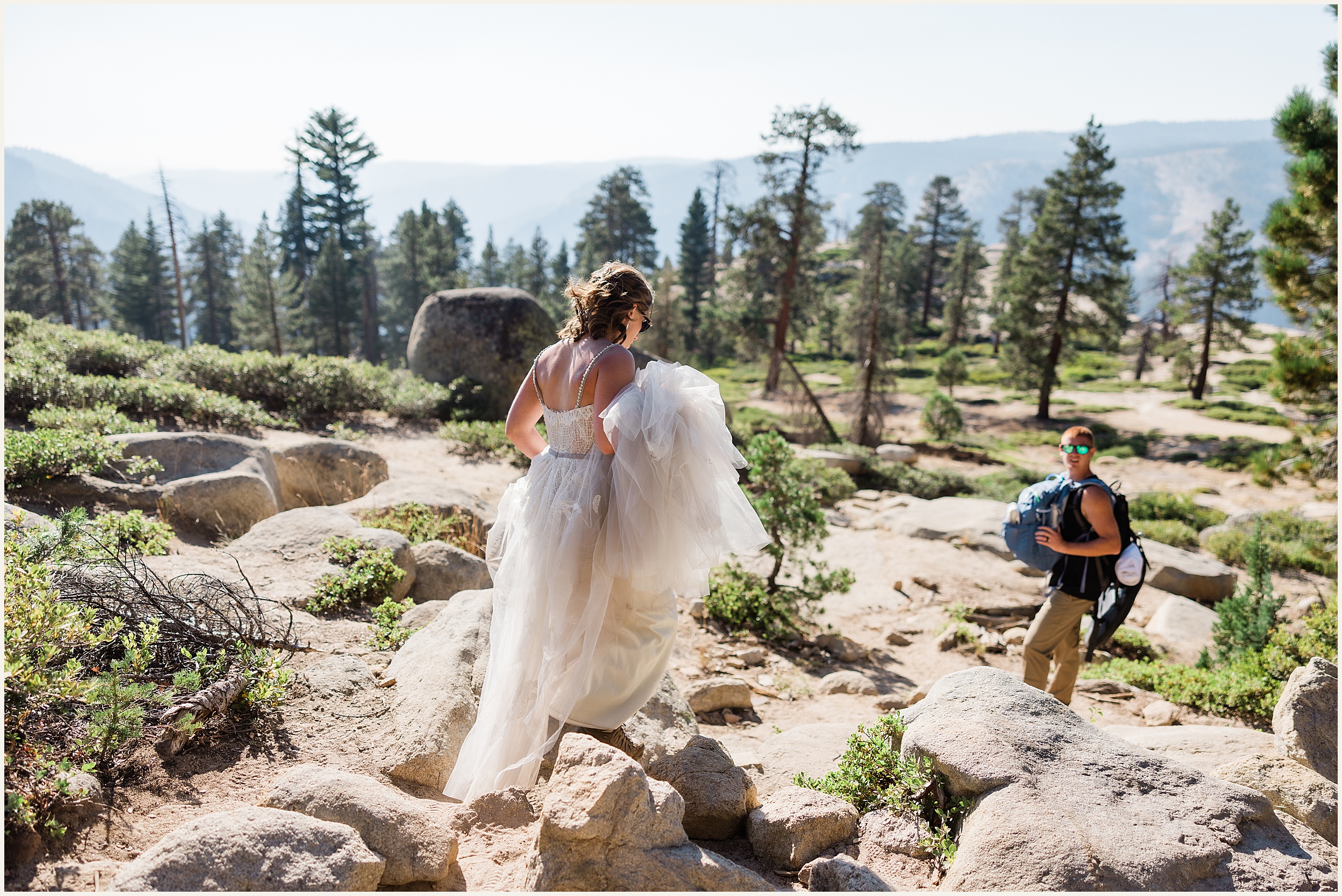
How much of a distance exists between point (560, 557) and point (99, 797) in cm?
191

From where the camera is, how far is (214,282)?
148 ft

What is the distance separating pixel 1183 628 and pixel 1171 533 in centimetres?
676

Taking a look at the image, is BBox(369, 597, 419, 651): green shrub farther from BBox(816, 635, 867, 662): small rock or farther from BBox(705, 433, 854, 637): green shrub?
BBox(816, 635, 867, 662): small rock

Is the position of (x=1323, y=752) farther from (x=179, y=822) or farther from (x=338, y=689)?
(x=179, y=822)

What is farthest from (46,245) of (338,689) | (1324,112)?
(1324,112)

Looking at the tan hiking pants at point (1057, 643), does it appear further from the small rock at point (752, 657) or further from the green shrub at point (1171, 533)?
the green shrub at point (1171, 533)

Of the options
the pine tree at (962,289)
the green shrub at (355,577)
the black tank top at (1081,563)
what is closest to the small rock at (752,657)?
the black tank top at (1081,563)

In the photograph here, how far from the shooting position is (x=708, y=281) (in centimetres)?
5578

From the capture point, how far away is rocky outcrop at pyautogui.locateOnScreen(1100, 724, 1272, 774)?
14.0 ft

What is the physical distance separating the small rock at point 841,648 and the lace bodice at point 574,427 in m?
4.63

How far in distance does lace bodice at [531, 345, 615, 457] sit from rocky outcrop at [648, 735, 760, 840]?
152cm

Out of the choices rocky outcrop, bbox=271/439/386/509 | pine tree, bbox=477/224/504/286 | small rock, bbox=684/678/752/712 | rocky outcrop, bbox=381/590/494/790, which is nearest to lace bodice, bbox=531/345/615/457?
rocky outcrop, bbox=381/590/494/790

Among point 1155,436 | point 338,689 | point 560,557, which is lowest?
point 1155,436

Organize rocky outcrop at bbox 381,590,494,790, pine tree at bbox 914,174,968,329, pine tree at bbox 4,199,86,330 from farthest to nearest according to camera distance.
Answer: pine tree at bbox 914,174,968,329 < pine tree at bbox 4,199,86,330 < rocky outcrop at bbox 381,590,494,790
